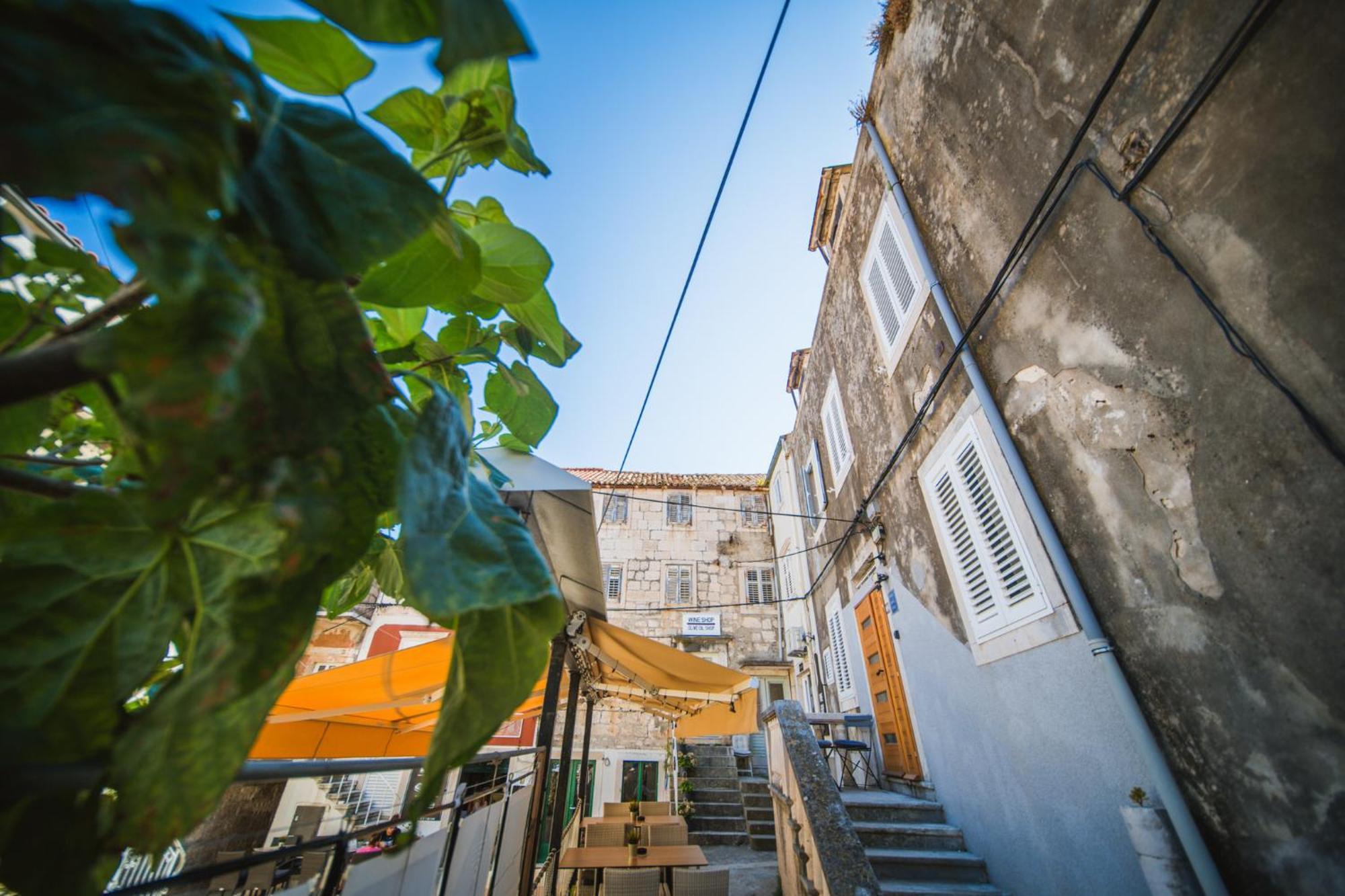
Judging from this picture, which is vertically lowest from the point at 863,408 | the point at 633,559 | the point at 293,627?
the point at 293,627

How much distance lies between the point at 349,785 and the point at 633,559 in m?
8.13

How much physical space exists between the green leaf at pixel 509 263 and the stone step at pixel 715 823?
1120cm

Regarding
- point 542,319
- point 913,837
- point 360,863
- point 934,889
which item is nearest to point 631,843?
point 913,837

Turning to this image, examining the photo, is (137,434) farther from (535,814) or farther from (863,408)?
(863,408)

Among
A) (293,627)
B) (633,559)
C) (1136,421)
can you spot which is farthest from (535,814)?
(633,559)

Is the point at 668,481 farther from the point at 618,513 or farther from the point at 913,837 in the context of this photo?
the point at 913,837

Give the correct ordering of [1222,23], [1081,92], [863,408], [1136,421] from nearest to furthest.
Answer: [1222,23], [1136,421], [1081,92], [863,408]

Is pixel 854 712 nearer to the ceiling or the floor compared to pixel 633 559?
nearer to the floor

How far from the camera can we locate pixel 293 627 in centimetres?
30

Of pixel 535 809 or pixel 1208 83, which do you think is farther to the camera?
pixel 535 809

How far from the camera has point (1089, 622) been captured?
2.96 meters

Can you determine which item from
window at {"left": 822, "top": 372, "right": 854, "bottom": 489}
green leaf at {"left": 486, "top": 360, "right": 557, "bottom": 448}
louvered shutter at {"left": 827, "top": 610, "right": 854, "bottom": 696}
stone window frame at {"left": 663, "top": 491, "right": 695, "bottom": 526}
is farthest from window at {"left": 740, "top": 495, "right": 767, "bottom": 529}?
green leaf at {"left": 486, "top": 360, "right": 557, "bottom": 448}

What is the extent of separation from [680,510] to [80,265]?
50.3 ft

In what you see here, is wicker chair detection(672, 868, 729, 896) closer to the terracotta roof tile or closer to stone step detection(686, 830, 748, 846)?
stone step detection(686, 830, 748, 846)
